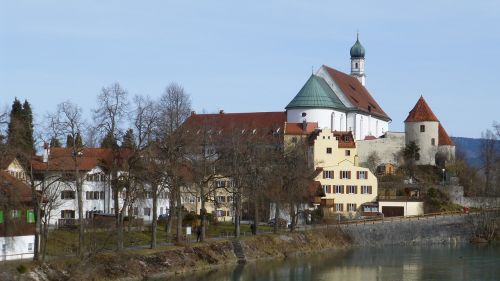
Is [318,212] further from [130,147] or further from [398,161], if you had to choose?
[130,147]

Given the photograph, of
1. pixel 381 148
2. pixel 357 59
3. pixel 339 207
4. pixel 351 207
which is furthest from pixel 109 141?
pixel 357 59

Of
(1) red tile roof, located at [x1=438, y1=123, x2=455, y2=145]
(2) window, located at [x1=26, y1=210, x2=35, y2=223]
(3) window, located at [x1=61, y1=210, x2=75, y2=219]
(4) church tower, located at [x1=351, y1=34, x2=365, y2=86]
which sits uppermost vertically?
(4) church tower, located at [x1=351, y1=34, x2=365, y2=86]

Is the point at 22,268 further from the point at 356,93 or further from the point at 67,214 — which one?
the point at 356,93

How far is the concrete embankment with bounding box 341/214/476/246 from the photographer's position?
293 ft

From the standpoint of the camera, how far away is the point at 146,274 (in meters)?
59.2

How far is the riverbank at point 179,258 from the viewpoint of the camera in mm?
53125

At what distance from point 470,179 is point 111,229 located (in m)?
58.6

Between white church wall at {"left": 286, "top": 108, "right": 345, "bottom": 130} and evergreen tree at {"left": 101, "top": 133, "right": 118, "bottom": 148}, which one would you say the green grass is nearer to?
evergreen tree at {"left": 101, "top": 133, "right": 118, "bottom": 148}

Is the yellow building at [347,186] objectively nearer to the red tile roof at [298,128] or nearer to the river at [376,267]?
the red tile roof at [298,128]

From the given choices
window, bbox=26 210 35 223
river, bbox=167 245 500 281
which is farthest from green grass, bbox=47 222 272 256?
river, bbox=167 245 500 281

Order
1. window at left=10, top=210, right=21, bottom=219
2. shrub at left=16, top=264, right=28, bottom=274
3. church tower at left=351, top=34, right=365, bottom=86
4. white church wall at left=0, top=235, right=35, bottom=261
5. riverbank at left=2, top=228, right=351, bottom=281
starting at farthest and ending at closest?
church tower at left=351, top=34, right=365, bottom=86
white church wall at left=0, top=235, right=35, bottom=261
riverbank at left=2, top=228, right=351, bottom=281
window at left=10, top=210, right=21, bottom=219
shrub at left=16, top=264, right=28, bottom=274

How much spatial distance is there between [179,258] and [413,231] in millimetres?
34564

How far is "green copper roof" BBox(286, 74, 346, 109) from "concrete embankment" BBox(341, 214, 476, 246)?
3357cm

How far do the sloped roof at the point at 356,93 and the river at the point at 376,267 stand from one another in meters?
49.0
